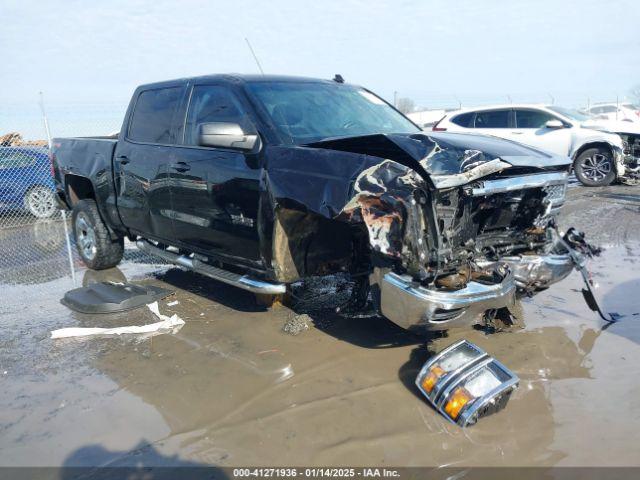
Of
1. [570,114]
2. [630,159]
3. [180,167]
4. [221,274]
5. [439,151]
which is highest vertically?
[439,151]

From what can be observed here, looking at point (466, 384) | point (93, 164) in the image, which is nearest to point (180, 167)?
point (93, 164)

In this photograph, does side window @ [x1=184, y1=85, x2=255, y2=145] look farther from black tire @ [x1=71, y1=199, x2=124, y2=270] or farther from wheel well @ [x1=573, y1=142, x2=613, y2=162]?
wheel well @ [x1=573, y1=142, x2=613, y2=162]

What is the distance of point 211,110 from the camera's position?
4.43 metres

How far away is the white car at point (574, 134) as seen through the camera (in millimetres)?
10539

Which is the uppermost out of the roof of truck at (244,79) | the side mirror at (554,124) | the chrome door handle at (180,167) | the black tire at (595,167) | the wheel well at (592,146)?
the roof of truck at (244,79)

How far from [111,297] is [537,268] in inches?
150

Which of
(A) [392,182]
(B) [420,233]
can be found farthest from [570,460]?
(A) [392,182]

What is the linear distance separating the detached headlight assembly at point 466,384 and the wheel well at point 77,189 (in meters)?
4.95

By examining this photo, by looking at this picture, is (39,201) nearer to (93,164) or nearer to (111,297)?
(93,164)

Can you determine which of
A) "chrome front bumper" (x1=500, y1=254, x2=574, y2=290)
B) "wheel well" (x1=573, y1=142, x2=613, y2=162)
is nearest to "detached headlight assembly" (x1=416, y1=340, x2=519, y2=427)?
"chrome front bumper" (x1=500, y1=254, x2=574, y2=290)

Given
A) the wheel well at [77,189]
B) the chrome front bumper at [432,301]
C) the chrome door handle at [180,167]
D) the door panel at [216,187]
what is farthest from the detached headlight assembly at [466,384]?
the wheel well at [77,189]

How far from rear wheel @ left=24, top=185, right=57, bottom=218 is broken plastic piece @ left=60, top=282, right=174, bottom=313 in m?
6.57

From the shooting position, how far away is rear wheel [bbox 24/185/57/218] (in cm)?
1098

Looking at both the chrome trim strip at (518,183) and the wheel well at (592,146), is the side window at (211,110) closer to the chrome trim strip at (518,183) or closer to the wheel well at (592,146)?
the chrome trim strip at (518,183)
